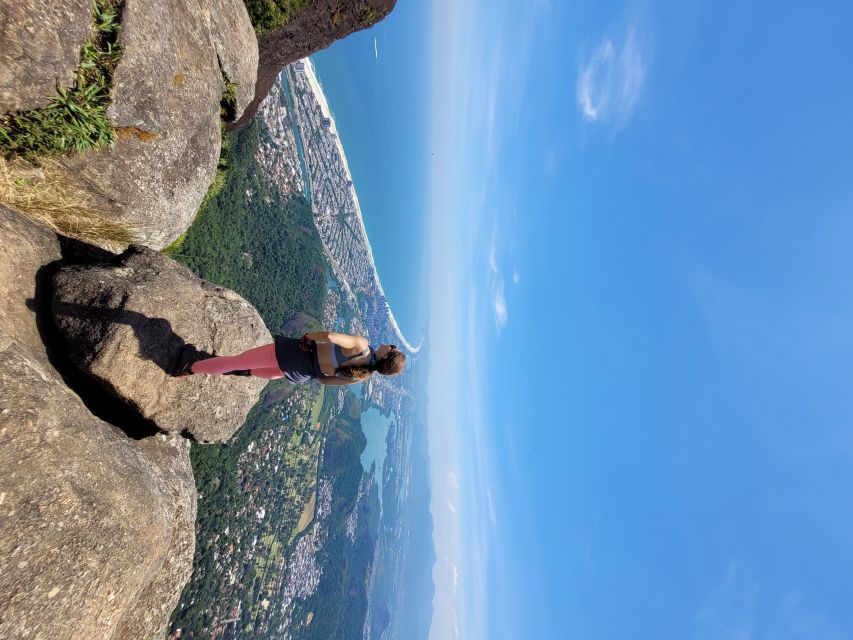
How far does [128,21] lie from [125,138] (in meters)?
1.48

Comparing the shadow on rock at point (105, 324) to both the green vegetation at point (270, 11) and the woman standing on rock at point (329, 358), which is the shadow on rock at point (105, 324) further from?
the green vegetation at point (270, 11)

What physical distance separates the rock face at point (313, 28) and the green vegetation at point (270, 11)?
0.56 feet

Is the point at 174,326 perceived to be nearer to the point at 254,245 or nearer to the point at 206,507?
the point at 206,507

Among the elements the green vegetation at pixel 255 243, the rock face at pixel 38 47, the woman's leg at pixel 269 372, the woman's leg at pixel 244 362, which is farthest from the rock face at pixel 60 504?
the green vegetation at pixel 255 243

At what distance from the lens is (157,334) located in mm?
6426

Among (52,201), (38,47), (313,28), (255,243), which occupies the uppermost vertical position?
(255,243)

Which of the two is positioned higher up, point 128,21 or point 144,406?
point 128,21

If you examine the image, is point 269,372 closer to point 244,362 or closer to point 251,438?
point 244,362

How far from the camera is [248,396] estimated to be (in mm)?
8672

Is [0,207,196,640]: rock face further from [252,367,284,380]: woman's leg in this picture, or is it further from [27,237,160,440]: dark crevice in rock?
[252,367,284,380]: woman's leg

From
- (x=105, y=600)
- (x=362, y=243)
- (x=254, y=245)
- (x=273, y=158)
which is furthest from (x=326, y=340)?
(x=362, y=243)

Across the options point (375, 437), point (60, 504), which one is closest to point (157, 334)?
point (60, 504)

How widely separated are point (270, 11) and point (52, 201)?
33.4ft

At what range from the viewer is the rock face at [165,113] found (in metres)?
5.50
